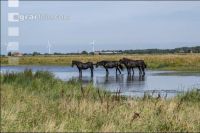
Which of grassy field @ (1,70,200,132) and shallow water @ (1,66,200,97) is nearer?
grassy field @ (1,70,200,132)

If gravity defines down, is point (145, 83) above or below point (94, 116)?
below

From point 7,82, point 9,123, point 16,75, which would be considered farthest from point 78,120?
point 16,75

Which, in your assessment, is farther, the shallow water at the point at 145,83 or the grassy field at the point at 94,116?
the shallow water at the point at 145,83

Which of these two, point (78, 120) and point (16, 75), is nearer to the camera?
point (78, 120)

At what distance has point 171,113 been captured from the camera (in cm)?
942

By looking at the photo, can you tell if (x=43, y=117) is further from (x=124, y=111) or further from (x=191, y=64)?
(x=191, y=64)

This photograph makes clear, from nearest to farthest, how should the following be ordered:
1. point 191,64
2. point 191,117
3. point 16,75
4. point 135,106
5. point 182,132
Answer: point 182,132 < point 191,117 < point 135,106 < point 16,75 < point 191,64

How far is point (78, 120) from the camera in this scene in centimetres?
838

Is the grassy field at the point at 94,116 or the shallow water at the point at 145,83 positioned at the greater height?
the grassy field at the point at 94,116

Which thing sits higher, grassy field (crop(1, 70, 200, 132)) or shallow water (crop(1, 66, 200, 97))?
grassy field (crop(1, 70, 200, 132))

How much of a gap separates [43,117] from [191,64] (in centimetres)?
4041

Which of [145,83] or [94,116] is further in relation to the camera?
[145,83]

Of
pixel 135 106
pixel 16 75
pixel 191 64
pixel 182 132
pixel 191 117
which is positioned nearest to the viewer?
pixel 182 132

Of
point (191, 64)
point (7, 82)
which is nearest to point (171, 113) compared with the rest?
point (7, 82)
